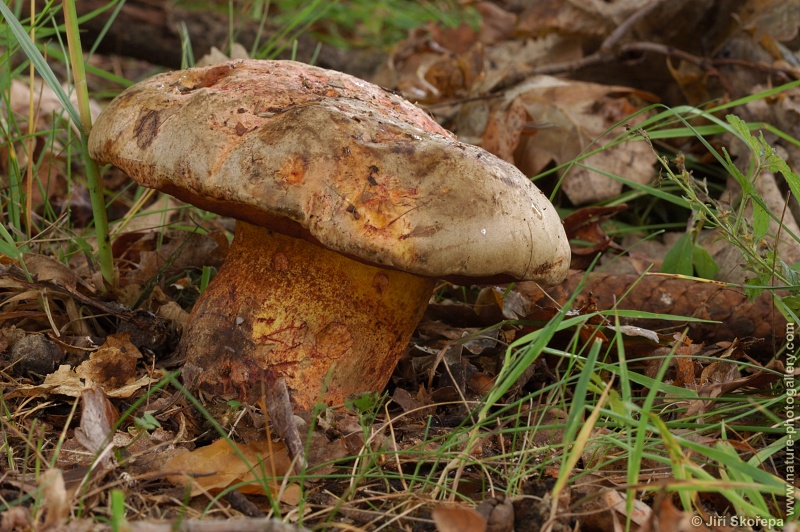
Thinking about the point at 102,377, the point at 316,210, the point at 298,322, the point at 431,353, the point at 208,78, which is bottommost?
the point at 431,353

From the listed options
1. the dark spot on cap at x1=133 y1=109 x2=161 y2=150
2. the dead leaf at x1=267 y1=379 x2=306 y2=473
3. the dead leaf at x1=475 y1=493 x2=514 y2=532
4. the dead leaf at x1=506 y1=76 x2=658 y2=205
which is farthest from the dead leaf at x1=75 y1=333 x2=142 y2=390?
the dead leaf at x1=506 y1=76 x2=658 y2=205

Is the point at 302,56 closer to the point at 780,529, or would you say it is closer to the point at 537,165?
the point at 537,165

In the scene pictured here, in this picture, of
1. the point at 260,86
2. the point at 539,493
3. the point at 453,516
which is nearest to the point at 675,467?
the point at 539,493

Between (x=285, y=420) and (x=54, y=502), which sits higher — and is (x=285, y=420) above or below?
below

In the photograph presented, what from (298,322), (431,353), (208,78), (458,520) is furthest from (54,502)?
(431,353)

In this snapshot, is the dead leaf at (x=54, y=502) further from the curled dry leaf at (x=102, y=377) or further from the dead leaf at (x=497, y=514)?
the dead leaf at (x=497, y=514)

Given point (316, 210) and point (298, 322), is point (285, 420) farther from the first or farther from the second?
point (316, 210)

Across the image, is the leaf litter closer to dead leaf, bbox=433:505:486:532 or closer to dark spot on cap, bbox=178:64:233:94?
dead leaf, bbox=433:505:486:532
